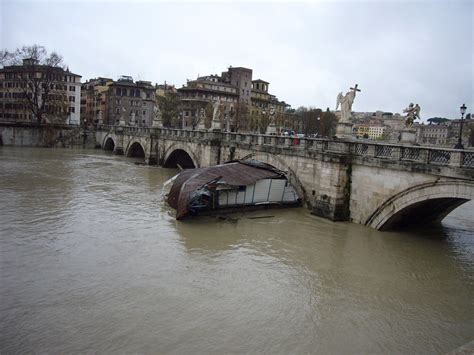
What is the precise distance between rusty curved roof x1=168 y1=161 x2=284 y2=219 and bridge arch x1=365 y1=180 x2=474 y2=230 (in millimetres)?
6570

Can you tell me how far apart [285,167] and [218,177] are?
15.3 feet

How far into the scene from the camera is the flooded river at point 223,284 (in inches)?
359

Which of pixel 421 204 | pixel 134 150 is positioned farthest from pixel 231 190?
pixel 134 150

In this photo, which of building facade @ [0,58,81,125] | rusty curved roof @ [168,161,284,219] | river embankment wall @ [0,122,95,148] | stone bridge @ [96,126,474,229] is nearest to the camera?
stone bridge @ [96,126,474,229]

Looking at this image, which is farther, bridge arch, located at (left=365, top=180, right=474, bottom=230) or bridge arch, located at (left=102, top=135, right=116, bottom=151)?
bridge arch, located at (left=102, top=135, right=116, bottom=151)

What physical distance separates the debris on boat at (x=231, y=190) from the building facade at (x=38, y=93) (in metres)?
46.4

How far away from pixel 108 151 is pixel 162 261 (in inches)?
1997

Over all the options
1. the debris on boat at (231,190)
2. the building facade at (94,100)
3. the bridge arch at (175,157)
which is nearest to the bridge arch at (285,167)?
the debris on boat at (231,190)

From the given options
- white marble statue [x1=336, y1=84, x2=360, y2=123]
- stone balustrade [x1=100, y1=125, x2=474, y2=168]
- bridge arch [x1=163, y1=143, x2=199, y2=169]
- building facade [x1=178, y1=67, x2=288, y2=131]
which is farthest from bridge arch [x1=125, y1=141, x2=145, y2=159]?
white marble statue [x1=336, y1=84, x2=360, y2=123]

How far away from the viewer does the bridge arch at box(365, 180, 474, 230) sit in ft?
46.3

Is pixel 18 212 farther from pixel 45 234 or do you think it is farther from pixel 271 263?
pixel 271 263

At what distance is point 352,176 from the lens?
1897cm

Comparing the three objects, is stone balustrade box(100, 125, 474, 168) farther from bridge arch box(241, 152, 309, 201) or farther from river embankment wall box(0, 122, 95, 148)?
river embankment wall box(0, 122, 95, 148)

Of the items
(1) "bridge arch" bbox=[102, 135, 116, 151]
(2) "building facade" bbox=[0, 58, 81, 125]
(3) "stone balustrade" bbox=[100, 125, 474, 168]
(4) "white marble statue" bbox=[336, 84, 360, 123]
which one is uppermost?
(2) "building facade" bbox=[0, 58, 81, 125]
